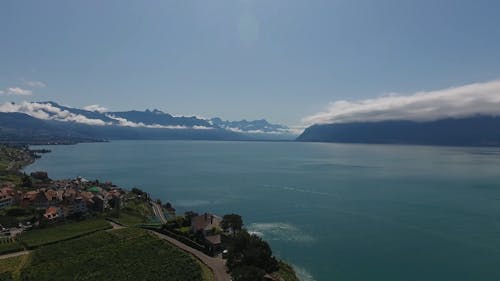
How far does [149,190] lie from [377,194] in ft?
192

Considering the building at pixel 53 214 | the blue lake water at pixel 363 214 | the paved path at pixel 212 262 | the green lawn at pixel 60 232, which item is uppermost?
the building at pixel 53 214

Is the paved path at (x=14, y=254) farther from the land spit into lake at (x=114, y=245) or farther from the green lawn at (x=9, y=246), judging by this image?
the green lawn at (x=9, y=246)

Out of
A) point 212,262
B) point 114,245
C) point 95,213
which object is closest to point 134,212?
point 95,213

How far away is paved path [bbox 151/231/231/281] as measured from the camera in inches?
1409

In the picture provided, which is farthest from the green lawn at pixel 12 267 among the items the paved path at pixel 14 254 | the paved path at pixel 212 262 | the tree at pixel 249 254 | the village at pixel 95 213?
the tree at pixel 249 254

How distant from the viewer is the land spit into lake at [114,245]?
3519 cm

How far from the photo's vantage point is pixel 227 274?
36219 mm

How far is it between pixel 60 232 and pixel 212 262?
74.5 ft

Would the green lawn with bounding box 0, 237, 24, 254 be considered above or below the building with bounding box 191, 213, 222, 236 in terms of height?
below

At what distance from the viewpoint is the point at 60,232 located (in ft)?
157

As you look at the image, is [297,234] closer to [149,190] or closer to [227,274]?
[227,274]

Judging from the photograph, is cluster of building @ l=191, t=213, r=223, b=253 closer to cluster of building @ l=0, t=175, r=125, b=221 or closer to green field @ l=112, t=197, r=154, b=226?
green field @ l=112, t=197, r=154, b=226

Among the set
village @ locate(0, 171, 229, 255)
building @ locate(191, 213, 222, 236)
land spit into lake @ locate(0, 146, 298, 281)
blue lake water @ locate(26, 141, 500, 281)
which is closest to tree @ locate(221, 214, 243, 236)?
land spit into lake @ locate(0, 146, 298, 281)

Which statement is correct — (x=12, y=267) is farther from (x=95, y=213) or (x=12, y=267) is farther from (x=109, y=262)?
(x=95, y=213)
